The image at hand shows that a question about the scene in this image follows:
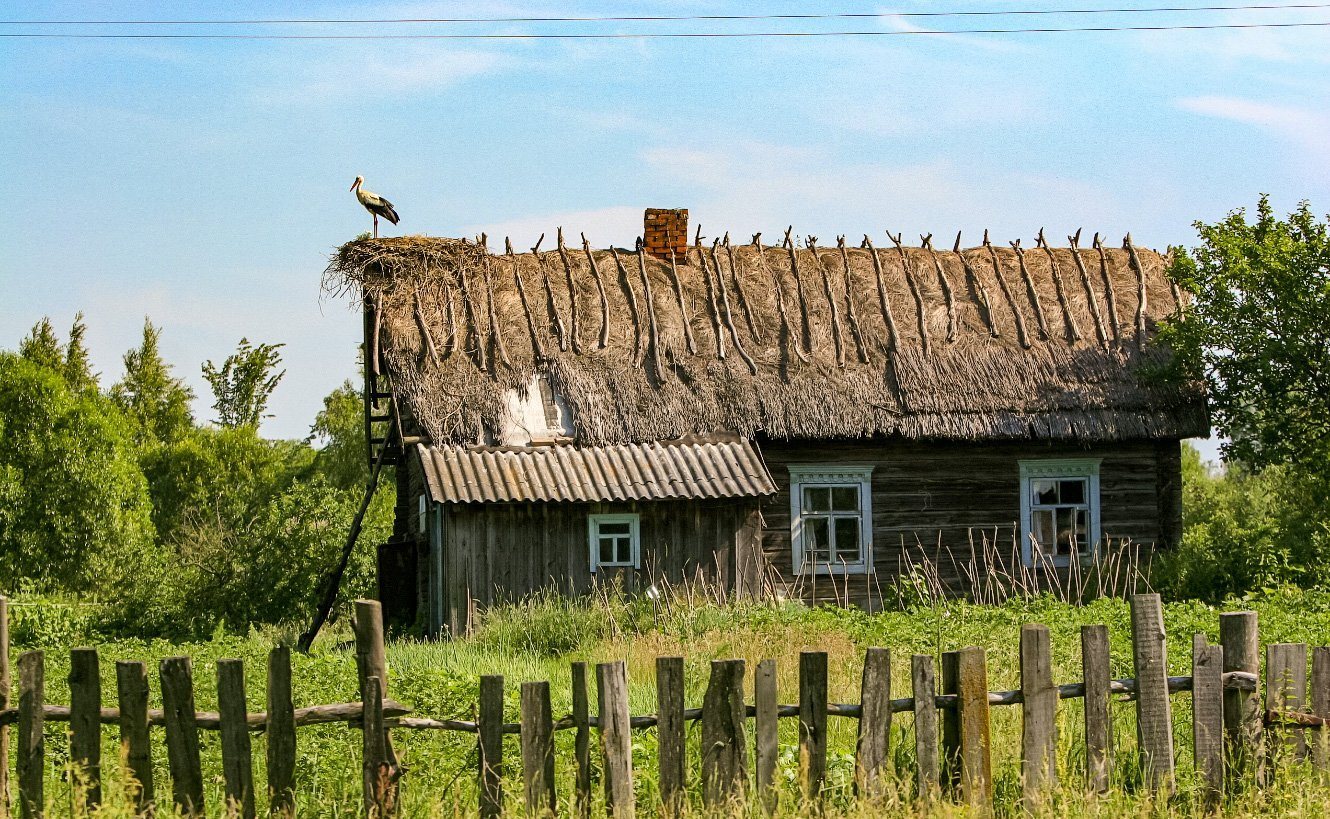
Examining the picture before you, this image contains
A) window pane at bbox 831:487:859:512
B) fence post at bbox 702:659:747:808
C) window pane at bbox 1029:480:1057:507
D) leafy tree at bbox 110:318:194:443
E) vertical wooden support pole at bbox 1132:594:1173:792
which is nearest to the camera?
fence post at bbox 702:659:747:808

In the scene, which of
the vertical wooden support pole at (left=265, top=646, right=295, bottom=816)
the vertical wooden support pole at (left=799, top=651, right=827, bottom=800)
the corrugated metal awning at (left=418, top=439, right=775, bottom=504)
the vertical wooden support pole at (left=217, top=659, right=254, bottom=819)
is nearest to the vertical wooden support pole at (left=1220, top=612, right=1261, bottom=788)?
the vertical wooden support pole at (left=799, top=651, right=827, bottom=800)

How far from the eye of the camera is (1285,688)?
6.43 m

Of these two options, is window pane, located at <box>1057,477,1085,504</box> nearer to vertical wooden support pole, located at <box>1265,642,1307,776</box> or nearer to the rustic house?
the rustic house

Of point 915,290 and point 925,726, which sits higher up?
point 915,290

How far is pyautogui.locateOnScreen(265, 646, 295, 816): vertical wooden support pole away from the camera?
5.66 meters

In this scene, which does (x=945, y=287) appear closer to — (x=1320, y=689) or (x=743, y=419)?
(x=743, y=419)

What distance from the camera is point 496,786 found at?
229 inches

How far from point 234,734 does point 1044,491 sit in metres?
13.6

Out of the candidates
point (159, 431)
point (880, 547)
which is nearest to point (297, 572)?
point (880, 547)

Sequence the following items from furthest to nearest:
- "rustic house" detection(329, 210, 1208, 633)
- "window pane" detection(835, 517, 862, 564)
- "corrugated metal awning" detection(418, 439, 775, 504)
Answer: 1. "window pane" detection(835, 517, 862, 564)
2. "rustic house" detection(329, 210, 1208, 633)
3. "corrugated metal awning" detection(418, 439, 775, 504)

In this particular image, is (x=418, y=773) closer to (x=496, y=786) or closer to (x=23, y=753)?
(x=496, y=786)

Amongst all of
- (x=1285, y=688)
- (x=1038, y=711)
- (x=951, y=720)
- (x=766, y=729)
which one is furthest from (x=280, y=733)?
(x=1285, y=688)

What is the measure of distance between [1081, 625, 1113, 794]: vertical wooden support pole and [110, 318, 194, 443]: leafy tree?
37348 mm

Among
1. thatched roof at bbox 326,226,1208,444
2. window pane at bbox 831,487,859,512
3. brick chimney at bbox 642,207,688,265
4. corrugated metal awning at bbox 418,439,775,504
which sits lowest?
window pane at bbox 831,487,859,512
